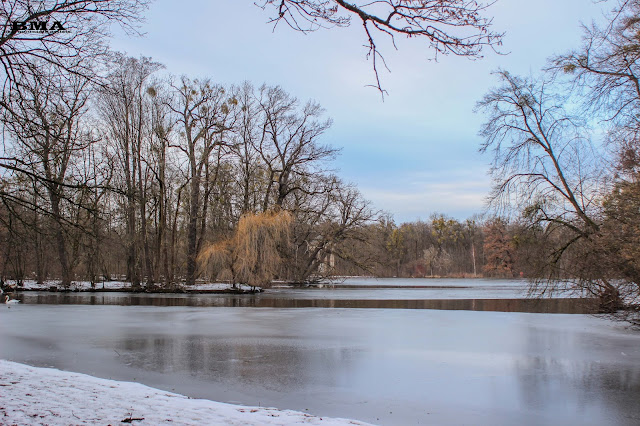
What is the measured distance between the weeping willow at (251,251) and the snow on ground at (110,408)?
21100mm

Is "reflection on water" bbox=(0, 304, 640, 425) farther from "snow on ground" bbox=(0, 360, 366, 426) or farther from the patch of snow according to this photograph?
the patch of snow

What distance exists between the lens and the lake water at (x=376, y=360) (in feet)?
18.5

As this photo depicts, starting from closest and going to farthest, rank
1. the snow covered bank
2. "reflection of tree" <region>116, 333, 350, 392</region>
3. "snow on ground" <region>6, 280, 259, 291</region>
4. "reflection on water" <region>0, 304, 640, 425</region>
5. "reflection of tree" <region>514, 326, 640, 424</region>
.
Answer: "reflection of tree" <region>514, 326, 640, 424</region> < "reflection on water" <region>0, 304, 640, 425</region> < "reflection of tree" <region>116, 333, 350, 392</region> < the snow covered bank < "snow on ground" <region>6, 280, 259, 291</region>

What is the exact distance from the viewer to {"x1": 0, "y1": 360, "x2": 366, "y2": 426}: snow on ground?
13.5 feet

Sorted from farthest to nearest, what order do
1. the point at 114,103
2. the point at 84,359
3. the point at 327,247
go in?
the point at 327,247, the point at 114,103, the point at 84,359

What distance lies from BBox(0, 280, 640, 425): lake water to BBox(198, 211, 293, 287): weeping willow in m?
12.4

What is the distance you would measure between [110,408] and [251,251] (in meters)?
22.4

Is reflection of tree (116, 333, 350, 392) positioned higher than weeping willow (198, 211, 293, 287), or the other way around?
weeping willow (198, 211, 293, 287)

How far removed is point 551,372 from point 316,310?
33.2ft

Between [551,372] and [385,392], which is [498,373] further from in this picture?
[385,392]

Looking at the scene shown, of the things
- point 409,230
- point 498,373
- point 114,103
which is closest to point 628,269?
point 498,373

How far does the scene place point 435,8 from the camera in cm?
→ 383
